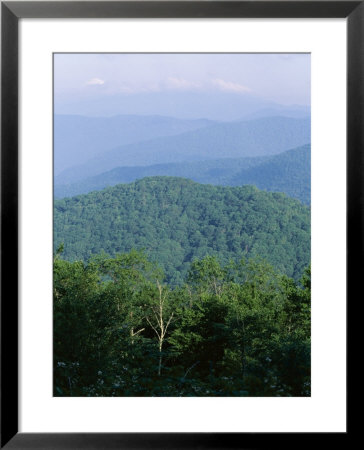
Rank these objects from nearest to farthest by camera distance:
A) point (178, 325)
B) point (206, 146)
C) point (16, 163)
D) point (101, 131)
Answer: point (16, 163), point (178, 325), point (101, 131), point (206, 146)

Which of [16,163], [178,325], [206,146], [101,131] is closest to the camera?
[16,163]

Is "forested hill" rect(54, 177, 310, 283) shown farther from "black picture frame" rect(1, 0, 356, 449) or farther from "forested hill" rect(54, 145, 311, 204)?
"black picture frame" rect(1, 0, 356, 449)

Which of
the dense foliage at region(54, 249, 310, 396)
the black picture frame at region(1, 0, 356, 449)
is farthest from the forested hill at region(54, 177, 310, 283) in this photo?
the black picture frame at region(1, 0, 356, 449)

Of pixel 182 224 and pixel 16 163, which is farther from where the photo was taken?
pixel 182 224

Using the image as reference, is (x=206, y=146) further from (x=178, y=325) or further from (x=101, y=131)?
(x=178, y=325)

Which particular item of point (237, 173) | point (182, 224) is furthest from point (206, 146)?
point (182, 224)

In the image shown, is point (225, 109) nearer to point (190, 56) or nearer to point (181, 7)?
point (190, 56)

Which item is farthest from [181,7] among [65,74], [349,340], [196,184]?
[196,184]
